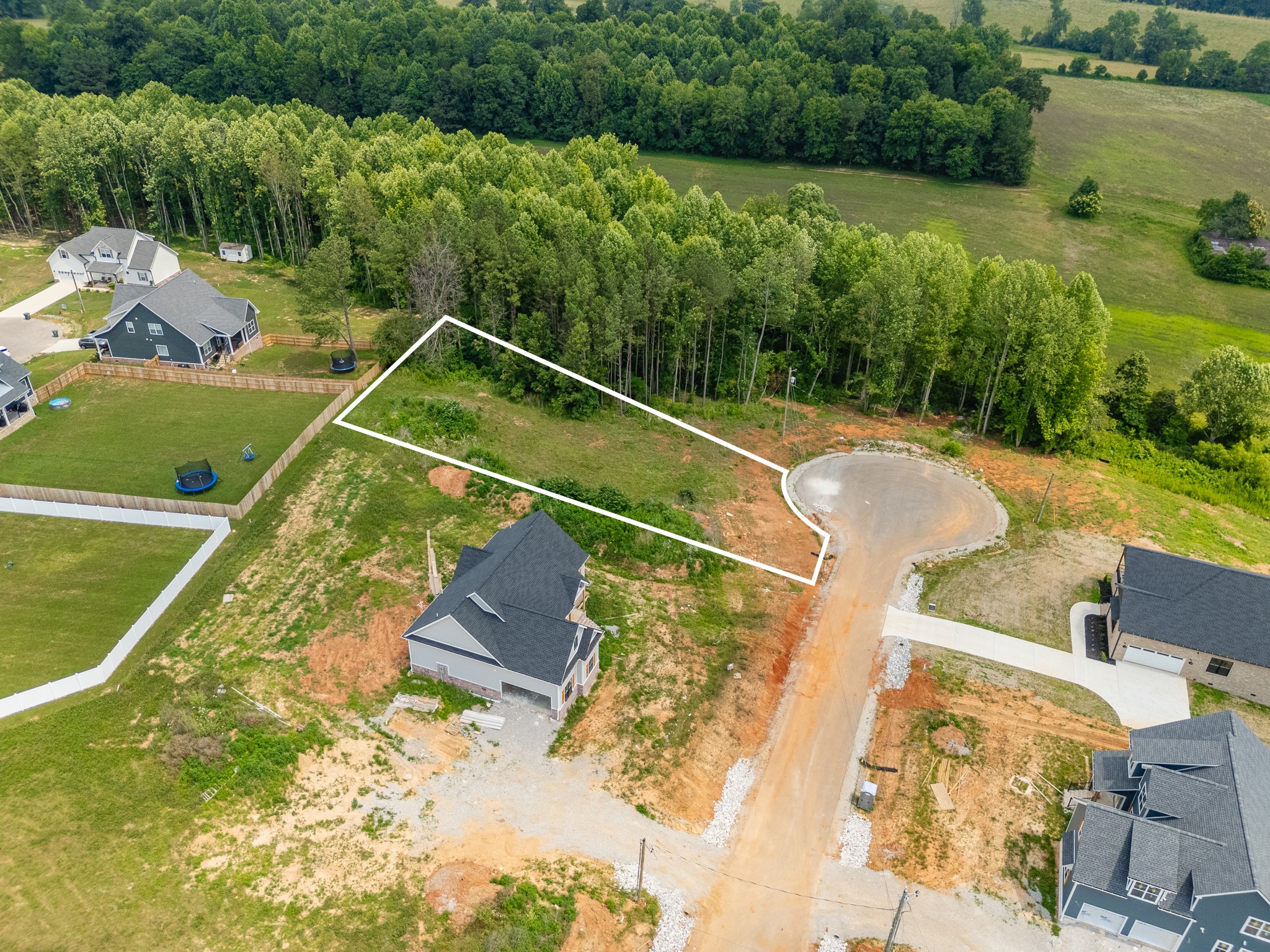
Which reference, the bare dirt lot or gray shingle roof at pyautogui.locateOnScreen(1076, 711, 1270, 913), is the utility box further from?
gray shingle roof at pyautogui.locateOnScreen(1076, 711, 1270, 913)

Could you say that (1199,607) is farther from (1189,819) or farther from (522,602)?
(522,602)

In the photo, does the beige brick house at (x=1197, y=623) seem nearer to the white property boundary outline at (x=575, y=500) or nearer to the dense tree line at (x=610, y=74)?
the white property boundary outline at (x=575, y=500)

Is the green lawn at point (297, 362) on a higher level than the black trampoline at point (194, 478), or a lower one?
lower

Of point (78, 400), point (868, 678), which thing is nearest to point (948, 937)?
point (868, 678)

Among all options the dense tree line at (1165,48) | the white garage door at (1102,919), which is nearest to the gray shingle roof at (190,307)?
the white garage door at (1102,919)

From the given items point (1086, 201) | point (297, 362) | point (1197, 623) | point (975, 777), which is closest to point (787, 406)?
point (1197, 623)

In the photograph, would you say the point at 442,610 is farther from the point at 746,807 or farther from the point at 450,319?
the point at 450,319
